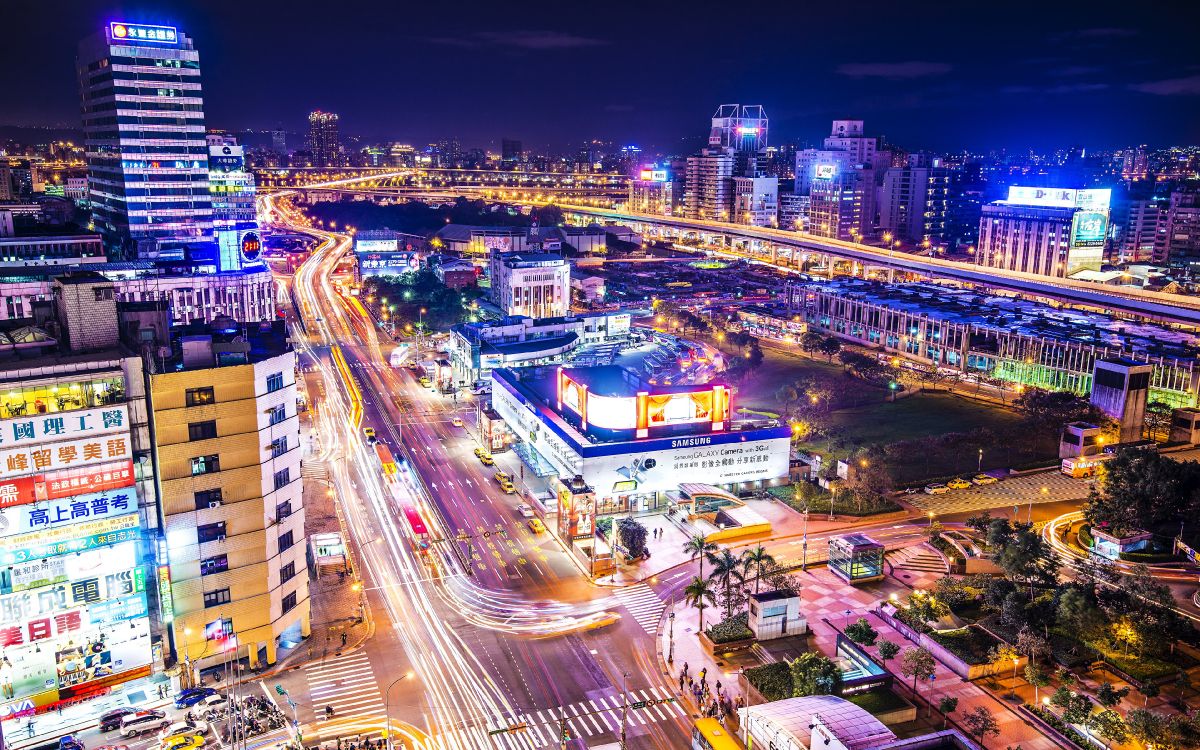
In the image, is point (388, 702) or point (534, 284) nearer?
point (388, 702)

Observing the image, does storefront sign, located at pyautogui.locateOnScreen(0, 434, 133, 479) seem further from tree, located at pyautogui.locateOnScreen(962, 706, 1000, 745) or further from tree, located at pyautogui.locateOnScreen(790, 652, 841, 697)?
tree, located at pyautogui.locateOnScreen(962, 706, 1000, 745)

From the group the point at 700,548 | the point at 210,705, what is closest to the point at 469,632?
the point at 210,705

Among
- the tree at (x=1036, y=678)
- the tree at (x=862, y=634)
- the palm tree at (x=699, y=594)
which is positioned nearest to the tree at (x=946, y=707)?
the tree at (x=1036, y=678)

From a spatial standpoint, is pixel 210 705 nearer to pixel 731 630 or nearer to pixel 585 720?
pixel 585 720

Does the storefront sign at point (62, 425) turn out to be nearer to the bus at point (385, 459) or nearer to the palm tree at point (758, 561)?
the bus at point (385, 459)

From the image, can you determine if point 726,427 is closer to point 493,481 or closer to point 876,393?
point 493,481

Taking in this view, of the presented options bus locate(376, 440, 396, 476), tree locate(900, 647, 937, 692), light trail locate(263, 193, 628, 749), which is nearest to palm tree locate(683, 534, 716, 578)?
light trail locate(263, 193, 628, 749)

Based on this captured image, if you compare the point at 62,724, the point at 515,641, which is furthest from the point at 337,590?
the point at 62,724
